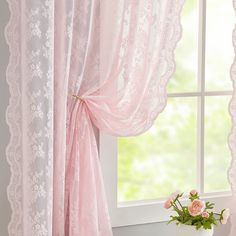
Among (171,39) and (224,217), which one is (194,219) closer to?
(224,217)

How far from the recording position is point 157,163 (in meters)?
2.95

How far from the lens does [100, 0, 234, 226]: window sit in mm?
2619

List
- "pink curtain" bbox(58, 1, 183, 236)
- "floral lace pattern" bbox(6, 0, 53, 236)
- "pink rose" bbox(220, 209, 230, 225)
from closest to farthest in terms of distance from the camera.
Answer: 1. "floral lace pattern" bbox(6, 0, 53, 236)
2. "pink curtain" bbox(58, 1, 183, 236)
3. "pink rose" bbox(220, 209, 230, 225)

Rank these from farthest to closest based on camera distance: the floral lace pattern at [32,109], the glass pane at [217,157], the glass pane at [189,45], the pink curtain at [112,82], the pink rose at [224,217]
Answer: the glass pane at [217,157] < the glass pane at [189,45] < the pink rose at [224,217] < the pink curtain at [112,82] < the floral lace pattern at [32,109]

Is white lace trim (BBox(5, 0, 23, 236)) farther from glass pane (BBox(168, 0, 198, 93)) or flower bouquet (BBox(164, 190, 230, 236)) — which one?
glass pane (BBox(168, 0, 198, 93))

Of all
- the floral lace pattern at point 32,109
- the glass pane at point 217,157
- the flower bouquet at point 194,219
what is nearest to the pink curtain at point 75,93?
the floral lace pattern at point 32,109

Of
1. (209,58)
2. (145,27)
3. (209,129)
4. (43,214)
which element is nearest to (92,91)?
(145,27)

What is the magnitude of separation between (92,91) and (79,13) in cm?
30

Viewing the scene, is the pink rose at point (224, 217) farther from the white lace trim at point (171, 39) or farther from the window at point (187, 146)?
the white lace trim at point (171, 39)

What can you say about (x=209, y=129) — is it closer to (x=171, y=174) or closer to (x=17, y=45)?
(x=171, y=174)

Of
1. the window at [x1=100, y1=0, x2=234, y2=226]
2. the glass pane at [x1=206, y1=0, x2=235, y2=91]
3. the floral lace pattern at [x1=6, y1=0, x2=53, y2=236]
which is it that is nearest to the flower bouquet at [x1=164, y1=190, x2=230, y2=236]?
the window at [x1=100, y1=0, x2=234, y2=226]

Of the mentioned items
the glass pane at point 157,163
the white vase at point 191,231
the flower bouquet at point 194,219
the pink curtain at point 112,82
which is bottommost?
the white vase at point 191,231

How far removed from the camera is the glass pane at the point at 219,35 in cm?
278

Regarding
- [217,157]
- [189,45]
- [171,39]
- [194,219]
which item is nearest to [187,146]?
[217,157]
